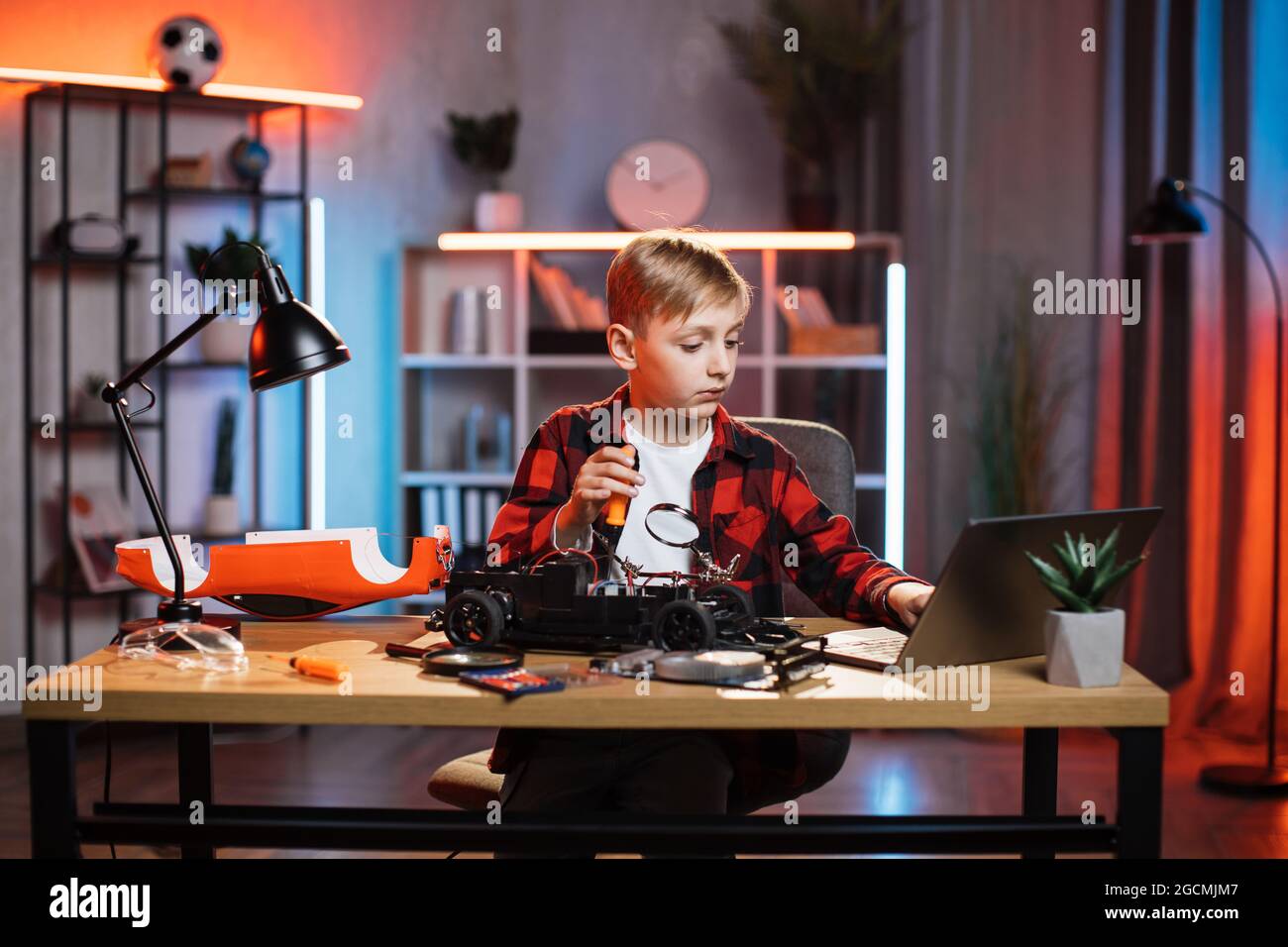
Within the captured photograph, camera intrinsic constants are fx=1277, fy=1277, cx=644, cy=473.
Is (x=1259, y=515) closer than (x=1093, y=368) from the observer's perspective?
Yes

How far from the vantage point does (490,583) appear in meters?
1.40

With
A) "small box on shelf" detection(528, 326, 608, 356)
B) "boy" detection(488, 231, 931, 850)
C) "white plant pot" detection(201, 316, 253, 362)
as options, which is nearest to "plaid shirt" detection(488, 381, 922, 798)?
"boy" detection(488, 231, 931, 850)

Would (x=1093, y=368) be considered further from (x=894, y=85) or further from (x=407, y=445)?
(x=407, y=445)

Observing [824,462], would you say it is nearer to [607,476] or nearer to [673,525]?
[673,525]

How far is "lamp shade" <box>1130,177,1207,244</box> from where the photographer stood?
331cm

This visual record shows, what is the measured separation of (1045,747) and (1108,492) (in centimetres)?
251

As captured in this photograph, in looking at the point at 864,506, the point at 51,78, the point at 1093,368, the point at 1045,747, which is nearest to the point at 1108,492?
the point at 1093,368

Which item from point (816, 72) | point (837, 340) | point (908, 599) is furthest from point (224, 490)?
point (908, 599)

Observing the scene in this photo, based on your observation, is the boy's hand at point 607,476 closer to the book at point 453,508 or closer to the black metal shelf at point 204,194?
the book at point 453,508

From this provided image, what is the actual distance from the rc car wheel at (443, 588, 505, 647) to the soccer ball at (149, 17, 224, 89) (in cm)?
286

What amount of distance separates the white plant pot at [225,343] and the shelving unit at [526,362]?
0.47 m

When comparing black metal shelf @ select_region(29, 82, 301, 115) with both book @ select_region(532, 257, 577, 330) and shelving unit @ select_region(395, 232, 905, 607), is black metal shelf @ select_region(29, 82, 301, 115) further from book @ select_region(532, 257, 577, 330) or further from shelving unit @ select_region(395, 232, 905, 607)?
book @ select_region(532, 257, 577, 330)

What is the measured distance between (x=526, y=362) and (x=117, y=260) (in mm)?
1205

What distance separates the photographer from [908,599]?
59.9 inches
